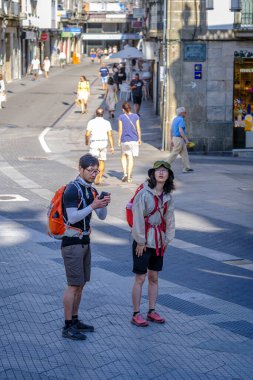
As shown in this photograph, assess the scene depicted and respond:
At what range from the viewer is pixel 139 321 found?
29.8 feet

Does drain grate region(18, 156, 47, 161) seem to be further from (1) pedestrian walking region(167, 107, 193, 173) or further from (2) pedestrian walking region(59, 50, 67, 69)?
(2) pedestrian walking region(59, 50, 67, 69)

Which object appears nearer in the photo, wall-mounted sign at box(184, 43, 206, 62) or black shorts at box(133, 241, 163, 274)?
black shorts at box(133, 241, 163, 274)

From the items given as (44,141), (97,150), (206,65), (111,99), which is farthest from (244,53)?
(111,99)

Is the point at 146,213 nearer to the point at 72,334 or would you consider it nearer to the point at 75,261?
the point at 75,261

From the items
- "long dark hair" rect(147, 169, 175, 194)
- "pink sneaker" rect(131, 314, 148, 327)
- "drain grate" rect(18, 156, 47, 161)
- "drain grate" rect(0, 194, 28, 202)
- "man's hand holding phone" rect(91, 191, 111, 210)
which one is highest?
"long dark hair" rect(147, 169, 175, 194)

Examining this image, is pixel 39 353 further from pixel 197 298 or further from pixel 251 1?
pixel 251 1

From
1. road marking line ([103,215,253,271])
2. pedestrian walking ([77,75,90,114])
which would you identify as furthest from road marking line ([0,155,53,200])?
pedestrian walking ([77,75,90,114])

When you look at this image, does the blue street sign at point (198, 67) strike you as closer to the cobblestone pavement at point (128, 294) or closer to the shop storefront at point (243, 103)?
the shop storefront at point (243, 103)

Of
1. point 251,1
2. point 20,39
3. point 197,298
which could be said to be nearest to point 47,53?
point 20,39

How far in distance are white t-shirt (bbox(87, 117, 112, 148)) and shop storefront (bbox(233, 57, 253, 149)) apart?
7946 mm

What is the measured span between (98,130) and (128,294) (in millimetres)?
8206

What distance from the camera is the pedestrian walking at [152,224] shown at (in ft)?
29.0

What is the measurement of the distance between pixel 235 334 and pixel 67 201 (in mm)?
2136

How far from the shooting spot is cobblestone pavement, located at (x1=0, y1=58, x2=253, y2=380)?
26.2 ft
